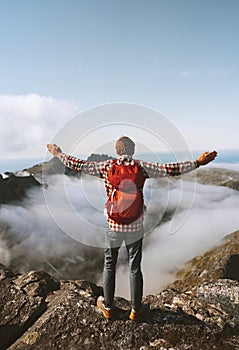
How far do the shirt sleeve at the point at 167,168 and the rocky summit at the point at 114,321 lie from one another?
17.4 ft

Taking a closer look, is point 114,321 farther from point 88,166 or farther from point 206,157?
point 206,157

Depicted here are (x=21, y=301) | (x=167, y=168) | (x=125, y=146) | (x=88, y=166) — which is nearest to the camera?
(x=125, y=146)

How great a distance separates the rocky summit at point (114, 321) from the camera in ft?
32.0

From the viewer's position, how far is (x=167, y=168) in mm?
9477

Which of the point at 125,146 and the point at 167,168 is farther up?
the point at 125,146

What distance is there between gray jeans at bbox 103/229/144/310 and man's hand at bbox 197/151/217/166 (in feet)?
9.69

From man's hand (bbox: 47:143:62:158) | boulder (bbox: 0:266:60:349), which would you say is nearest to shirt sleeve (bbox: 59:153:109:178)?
man's hand (bbox: 47:143:62:158)

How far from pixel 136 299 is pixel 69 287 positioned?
4.81 m

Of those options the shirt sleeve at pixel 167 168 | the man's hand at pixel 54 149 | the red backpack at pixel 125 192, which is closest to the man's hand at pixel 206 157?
the shirt sleeve at pixel 167 168

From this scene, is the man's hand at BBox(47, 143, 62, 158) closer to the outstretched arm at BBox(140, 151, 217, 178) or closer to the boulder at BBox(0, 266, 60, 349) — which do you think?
the outstretched arm at BBox(140, 151, 217, 178)

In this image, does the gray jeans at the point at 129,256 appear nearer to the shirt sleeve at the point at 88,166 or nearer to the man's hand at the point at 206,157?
the shirt sleeve at the point at 88,166

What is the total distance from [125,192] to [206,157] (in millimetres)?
2835

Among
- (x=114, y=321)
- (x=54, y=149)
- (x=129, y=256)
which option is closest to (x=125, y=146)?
(x=54, y=149)

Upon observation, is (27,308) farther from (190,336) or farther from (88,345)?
(190,336)
